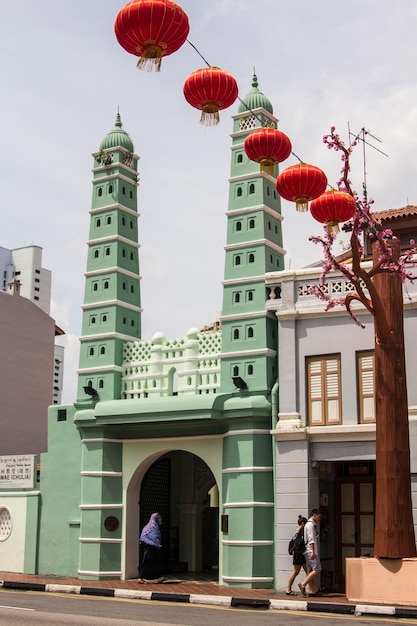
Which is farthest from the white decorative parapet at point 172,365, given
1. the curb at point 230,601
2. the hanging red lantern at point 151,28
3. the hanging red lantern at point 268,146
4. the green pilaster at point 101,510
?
the hanging red lantern at point 151,28

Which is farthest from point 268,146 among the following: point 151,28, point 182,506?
point 182,506

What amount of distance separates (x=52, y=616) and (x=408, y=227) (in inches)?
630

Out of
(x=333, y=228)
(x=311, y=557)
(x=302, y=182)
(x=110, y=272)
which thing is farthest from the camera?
(x=110, y=272)

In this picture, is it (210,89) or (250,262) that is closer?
(210,89)

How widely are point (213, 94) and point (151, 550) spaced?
964cm

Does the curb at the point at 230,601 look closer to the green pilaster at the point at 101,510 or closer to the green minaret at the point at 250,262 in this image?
the green pilaster at the point at 101,510

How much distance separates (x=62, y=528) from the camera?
2097cm

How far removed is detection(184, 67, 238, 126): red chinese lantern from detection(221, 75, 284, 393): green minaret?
17.8 feet

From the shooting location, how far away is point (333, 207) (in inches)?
620

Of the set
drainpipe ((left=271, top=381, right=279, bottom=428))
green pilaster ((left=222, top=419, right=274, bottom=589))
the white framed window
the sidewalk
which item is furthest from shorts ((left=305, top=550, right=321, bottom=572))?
drainpipe ((left=271, top=381, right=279, bottom=428))

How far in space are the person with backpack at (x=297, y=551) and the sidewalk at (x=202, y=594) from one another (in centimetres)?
31

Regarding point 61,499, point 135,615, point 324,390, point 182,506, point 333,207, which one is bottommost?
Result: point 135,615

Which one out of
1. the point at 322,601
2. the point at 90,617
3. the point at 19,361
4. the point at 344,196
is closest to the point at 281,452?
the point at 322,601

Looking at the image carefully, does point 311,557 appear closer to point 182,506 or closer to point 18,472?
point 182,506
